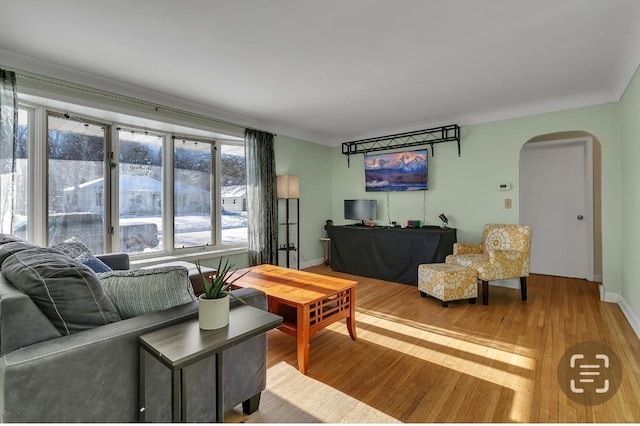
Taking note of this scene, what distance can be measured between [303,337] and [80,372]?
1.28 metres

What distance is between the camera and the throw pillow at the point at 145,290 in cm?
135

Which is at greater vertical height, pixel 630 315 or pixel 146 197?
pixel 146 197

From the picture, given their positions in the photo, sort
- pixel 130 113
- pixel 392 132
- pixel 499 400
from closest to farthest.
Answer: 1. pixel 499 400
2. pixel 130 113
3. pixel 392 132

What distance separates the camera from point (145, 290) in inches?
54.2

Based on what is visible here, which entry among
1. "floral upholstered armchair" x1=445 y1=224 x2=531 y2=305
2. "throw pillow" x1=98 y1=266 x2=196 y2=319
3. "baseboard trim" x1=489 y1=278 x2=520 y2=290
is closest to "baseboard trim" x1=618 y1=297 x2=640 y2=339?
"floral upholstered armchair" x1=445 y1=224 x2=531 y2=305

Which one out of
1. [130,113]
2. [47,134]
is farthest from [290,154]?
[47,134]

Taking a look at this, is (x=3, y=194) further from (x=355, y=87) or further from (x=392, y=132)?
(x=392, y=132)

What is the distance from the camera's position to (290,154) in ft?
16.2

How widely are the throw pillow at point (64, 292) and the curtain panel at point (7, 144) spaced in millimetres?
1781

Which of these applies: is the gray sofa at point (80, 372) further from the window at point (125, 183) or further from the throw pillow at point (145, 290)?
the window at point (125, 183)

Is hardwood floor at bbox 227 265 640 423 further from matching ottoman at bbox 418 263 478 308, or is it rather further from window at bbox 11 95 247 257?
window at bbox 11 95 247 257

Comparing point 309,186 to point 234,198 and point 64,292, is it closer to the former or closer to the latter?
point 234,198

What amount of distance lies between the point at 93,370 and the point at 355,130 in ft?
15.5
